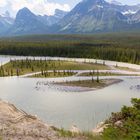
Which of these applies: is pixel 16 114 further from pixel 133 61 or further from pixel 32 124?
pixel 133 61

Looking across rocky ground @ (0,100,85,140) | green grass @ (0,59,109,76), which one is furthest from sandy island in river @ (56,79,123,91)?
rocky ground @ (0,100,85,140)

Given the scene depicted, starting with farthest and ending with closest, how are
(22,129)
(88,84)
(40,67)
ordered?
(40,67), (88,84), (22,129)

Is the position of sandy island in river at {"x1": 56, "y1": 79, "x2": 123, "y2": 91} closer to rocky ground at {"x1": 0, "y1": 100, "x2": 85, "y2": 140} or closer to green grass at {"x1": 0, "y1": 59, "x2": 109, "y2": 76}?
green grass at {"x1": 0, "y1": 59, "x2": 109, "y2": 76}

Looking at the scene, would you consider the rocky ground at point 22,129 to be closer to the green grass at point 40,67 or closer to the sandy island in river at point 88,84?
the sandy island in river at point 88,84

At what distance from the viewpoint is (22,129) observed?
23078 millimetres

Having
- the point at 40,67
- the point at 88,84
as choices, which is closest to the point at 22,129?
the point at 88,84

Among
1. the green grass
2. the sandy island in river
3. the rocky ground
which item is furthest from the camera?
the green grass

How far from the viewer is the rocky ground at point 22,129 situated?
21892 millimetres

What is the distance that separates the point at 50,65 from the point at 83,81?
44.2 m

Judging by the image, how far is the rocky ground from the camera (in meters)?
21.9

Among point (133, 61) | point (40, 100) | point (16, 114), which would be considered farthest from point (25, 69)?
point (16, 114)

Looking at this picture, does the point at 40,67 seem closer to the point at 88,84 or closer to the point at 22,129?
the point at 88,84

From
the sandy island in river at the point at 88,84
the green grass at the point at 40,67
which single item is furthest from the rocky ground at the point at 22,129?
the green grass at the point at 40,67

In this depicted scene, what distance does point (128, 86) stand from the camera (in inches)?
4481
